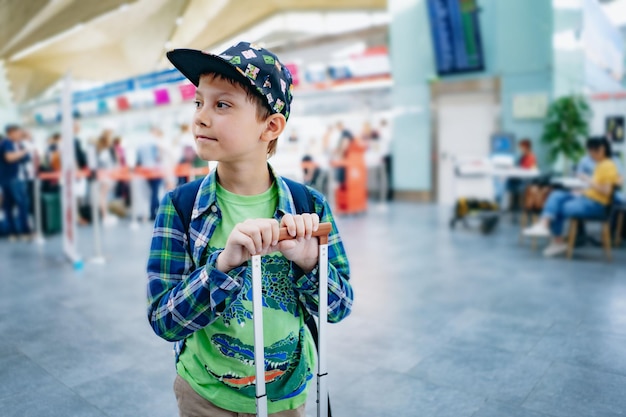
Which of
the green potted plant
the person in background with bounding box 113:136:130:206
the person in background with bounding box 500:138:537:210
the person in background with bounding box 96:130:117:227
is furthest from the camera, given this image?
the person in background with bounding box 113:136:130:206

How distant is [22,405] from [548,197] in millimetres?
6261

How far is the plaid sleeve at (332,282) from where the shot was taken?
3.99 ft

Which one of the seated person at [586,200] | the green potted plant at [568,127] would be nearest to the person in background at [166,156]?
the seated person at [586,200]

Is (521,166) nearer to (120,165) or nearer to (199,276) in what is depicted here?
(120,165)

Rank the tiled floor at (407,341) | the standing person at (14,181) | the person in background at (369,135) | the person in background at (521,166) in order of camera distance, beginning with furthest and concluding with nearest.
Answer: the person in background at (369,135)
the person in background at (521,166)
the standing person at (14,181)
the tiled floor at (407,341)

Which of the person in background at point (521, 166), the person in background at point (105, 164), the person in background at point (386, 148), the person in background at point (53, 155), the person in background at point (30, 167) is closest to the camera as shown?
the person in background at point (30, 167)

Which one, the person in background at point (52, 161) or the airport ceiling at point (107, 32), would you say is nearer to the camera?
the airport ceiling at point (107, 32)

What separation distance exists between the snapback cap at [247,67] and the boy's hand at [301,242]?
272 millimetres

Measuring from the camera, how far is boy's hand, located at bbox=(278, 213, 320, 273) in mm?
1039

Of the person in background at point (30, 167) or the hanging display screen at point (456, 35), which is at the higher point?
the hanging display screen at point (456, 35)

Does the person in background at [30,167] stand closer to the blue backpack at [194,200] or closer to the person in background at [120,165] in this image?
the person in background at [120,165]

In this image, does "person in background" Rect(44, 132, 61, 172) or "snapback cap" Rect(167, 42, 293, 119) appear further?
"person in background" Rect(44, 132, 61, 172)

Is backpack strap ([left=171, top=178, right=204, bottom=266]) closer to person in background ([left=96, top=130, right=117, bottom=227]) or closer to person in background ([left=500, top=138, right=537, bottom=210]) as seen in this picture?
person in background ([left=500, top=138, right=537, bottom=210])

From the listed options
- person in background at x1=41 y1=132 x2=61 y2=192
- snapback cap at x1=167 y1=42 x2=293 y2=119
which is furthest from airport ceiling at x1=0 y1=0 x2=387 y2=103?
person in background at x1=41 y1=132 x2=61 y2=192
